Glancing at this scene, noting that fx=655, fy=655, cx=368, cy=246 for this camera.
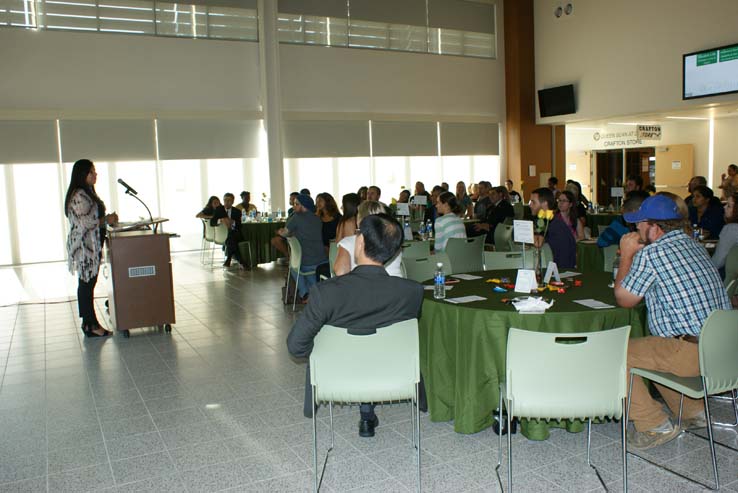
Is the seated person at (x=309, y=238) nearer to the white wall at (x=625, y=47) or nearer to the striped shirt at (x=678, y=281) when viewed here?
the striped shirt at (x=678, y=281)

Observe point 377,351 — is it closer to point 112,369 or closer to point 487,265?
point 487,265

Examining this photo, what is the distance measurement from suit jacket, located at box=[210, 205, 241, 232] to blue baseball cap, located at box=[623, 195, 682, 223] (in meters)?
8.19

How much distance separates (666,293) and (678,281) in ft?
0.27

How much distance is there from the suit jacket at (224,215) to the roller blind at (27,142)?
3577 mm

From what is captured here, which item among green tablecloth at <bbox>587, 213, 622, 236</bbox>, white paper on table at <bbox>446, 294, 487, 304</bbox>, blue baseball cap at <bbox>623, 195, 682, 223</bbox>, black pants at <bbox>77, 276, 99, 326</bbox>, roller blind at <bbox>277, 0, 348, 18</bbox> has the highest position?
roller blind at <bbox>277, 0, 348, 18</bbox>

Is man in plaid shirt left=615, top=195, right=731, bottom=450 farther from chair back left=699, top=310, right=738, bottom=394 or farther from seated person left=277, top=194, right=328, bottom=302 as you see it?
seated person left=277, top=194, right=328, bottom=302

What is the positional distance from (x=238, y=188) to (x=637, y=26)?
8.81 meters

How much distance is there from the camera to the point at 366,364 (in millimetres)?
2994

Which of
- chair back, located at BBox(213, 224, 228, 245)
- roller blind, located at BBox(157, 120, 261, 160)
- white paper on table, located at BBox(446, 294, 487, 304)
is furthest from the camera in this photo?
roller blind, located at BBox(157, 120, 261, 160)

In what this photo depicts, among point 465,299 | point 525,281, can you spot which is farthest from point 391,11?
point 465,299

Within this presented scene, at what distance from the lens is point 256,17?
13.4 m

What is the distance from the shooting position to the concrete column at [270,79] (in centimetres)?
1319

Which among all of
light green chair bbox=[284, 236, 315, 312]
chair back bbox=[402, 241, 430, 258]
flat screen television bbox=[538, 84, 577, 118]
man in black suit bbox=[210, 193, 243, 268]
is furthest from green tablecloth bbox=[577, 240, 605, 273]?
flat screen television bbox=[538, 84, 577, 118]

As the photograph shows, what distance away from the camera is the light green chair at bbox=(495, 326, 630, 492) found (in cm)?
272
